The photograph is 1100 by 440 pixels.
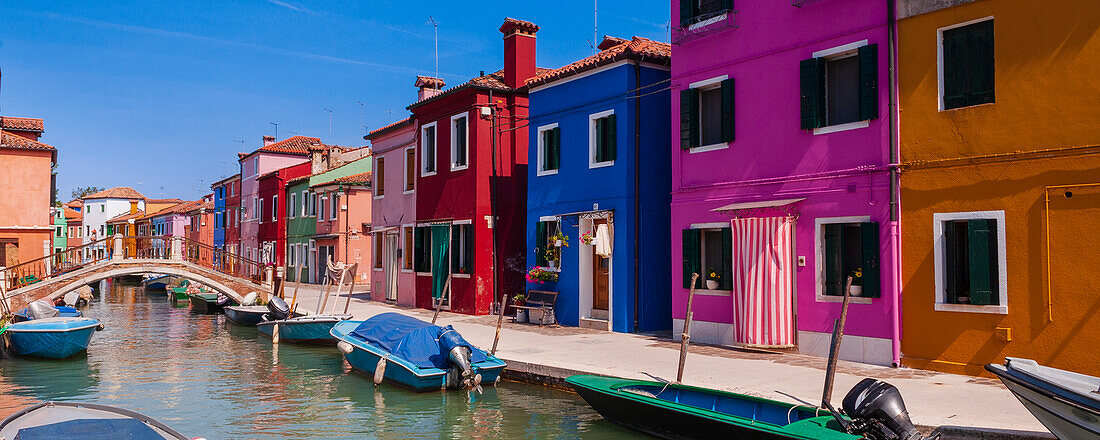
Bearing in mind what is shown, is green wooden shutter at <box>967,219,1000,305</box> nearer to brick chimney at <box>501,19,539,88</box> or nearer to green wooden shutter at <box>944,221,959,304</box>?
green wooden shutter at <box>944,221,959,304</box>

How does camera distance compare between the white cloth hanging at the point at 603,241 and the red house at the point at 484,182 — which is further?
the red house at the point at 484,182

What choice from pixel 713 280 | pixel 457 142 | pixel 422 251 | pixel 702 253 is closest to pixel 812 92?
pixel 702 253

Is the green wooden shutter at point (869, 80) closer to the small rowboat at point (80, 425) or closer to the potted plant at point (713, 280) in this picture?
the potted plant at point (713, 280)

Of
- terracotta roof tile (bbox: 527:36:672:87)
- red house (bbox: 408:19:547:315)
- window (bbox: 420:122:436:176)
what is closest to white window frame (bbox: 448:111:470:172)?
red house (bbox: 408:19:547:315)

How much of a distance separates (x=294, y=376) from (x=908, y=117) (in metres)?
11.9

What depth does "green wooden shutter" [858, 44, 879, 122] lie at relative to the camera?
1283 centimetres

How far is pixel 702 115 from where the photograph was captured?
53.1ft

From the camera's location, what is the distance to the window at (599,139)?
18.2m

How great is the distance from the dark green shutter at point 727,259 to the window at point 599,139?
389 centimetres

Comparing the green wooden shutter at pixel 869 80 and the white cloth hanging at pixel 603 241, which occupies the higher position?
the green wooden shutter at pixel 869 80

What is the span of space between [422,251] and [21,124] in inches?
904

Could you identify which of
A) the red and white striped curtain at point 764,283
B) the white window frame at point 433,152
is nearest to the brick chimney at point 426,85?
the white window frame at point 433,152

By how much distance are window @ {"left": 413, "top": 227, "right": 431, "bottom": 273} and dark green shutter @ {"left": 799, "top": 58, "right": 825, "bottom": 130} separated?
45.1 ft

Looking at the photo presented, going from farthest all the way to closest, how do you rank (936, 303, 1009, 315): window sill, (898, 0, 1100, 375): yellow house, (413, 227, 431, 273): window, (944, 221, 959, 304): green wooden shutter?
(413, 227, 431, 273): window → (944, 221, 959, 304): green wooden shutter → (936, 303, 1009, 315): window sill → (898, 0, 1100, 375): yellow house
